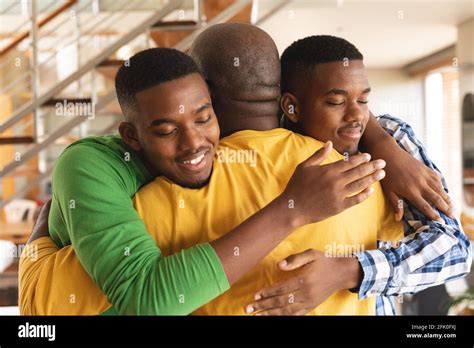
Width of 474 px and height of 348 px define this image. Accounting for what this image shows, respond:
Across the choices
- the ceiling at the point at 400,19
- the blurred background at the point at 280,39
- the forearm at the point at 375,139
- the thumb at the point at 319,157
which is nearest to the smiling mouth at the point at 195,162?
the thumb at the point at 319,157

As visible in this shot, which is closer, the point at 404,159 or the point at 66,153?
the point at 66,153

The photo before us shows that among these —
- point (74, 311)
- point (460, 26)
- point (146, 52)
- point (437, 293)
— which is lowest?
point (437, 293)

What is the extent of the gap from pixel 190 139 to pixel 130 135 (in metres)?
0.08

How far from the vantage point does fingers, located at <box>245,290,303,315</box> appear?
634 mm

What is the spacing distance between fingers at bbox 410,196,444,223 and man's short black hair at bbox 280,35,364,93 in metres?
0.18

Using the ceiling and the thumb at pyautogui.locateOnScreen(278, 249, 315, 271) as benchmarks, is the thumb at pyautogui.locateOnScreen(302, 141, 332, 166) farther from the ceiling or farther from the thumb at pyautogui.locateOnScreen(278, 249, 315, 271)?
the ceiling

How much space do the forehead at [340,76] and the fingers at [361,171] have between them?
10 centimetres

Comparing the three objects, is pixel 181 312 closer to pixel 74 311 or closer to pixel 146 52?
pixel 74 311

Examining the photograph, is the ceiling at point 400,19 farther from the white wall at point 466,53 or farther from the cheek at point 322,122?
the cheek at point 322,122

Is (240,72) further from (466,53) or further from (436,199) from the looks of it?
(466,53)

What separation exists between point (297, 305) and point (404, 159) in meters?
0.23

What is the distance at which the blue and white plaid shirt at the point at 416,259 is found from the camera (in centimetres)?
67

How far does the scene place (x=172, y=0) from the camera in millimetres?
2182

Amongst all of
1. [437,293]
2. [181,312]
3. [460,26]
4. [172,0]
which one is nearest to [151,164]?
[181,312]
